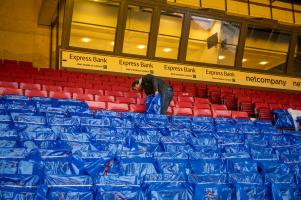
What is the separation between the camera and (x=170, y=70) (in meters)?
9.95

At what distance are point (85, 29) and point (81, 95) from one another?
5417 mm

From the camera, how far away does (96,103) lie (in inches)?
240

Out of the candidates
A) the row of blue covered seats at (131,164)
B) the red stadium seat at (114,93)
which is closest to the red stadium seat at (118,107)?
the red stadium seat at (114,93)

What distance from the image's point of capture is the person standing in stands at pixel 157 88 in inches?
250

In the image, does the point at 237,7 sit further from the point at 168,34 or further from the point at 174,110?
the point at 174,110

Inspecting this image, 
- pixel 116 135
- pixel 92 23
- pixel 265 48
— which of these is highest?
pixel 92 23

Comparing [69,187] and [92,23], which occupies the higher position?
[92,23]

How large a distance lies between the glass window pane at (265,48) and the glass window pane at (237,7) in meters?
1.47

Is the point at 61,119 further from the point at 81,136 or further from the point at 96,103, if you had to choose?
the point at 96,103

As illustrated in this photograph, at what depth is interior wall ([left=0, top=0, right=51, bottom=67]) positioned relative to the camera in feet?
37.3

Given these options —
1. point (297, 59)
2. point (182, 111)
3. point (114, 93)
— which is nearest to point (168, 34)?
point (297, 59)

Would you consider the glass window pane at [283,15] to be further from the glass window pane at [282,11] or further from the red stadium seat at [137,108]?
the red stadium seat at [137,108]

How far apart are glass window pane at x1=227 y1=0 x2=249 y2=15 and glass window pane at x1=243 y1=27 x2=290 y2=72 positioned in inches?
58.0

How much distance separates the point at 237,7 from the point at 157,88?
580 cm
